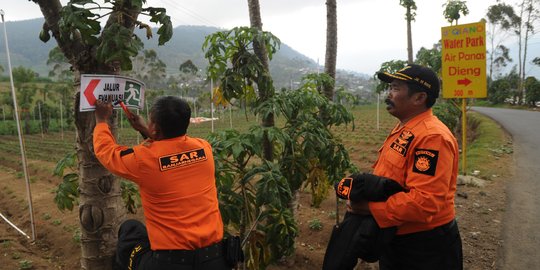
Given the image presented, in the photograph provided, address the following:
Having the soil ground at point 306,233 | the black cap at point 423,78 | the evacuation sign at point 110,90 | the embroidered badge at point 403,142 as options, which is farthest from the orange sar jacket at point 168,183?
the soil ground at point 306,233

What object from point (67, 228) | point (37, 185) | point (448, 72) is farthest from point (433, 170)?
point (37, 185)

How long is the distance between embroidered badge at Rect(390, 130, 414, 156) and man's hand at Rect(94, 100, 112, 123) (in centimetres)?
174

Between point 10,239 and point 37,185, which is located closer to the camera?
point 10,239

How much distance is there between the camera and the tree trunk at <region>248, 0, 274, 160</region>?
385 cm

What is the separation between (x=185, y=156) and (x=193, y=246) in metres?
0.51

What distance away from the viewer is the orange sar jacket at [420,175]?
6.75ft

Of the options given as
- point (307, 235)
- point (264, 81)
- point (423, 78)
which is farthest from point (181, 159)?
point (307, 235)

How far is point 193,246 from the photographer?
2152 mm

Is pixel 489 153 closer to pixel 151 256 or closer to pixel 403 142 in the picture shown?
pixel 403 142

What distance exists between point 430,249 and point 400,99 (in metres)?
0.96

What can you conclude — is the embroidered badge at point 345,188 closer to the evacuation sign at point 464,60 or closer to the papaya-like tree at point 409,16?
the evacuation sign at point 464,60

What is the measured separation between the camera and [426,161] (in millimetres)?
2084

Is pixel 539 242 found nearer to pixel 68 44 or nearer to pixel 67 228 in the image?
pixel 68 44

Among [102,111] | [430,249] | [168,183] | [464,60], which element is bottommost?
[430,249]
